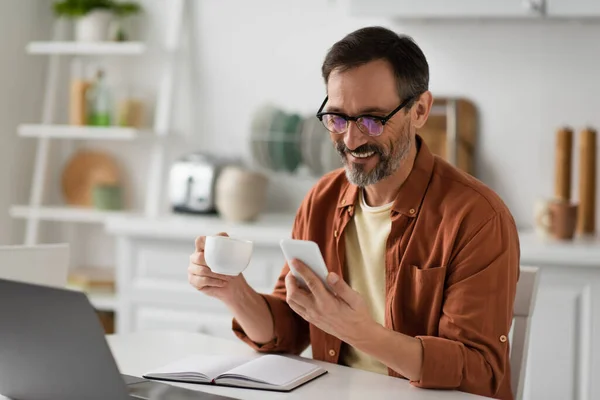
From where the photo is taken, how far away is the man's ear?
187 cm

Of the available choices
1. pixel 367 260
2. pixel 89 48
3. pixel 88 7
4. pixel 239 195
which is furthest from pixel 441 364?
pixel 88 7

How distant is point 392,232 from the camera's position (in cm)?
184

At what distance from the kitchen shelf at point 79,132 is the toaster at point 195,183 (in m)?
0.26

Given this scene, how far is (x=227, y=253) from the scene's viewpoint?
1.59 metres

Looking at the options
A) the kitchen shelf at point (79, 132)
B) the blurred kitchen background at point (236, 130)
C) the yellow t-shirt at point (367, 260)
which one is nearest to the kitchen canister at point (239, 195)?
the blurred kitchen background at point (236, 130)

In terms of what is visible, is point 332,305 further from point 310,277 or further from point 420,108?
point 420,108

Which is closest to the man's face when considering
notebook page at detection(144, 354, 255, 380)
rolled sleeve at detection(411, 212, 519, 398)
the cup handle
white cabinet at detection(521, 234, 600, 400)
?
rolled sleeve at detection(411, 212, 519, 398)

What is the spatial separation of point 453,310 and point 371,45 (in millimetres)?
553

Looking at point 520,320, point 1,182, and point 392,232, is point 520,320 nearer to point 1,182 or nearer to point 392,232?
point 392,232

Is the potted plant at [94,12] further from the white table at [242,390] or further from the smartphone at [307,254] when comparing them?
the smartphone at [307,254]

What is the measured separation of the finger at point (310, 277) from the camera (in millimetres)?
1526

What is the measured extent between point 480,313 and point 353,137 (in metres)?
0.43

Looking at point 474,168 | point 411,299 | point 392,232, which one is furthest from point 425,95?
point 474,168

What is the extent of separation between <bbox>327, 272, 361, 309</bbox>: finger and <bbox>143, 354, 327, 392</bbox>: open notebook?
162 mm
